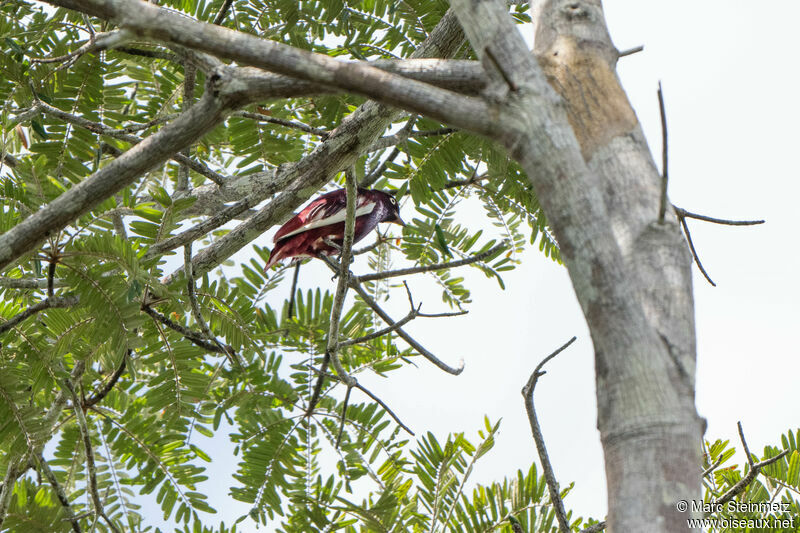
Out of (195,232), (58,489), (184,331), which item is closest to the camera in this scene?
(195,232)

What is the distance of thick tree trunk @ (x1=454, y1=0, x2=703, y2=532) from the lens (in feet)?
3.82

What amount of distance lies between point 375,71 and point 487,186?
2.74 metres

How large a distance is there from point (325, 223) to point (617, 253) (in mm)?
3761

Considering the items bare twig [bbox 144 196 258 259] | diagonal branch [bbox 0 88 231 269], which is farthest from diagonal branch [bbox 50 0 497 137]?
bare twig [bbox 144 196 258 259]

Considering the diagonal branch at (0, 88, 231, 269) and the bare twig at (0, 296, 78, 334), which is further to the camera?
the bare twig at (0, 296, 78, 334)

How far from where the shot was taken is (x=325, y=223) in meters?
4.96

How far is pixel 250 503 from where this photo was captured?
346 cm

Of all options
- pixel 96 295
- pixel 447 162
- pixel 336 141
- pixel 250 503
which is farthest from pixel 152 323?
pixel 447 162

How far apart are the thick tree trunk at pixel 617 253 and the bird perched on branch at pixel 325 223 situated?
2970 mm

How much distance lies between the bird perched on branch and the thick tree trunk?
9.75 feet

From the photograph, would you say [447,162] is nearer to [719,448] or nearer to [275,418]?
[275,418]

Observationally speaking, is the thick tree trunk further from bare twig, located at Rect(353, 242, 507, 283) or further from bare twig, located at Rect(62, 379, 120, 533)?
bare twig, located at Rect(62, 379, 120, 533)

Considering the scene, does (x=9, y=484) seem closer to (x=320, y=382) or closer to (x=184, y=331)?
(x=184, y=331)

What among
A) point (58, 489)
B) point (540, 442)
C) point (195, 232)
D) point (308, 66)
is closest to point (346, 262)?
point (195, 232)
